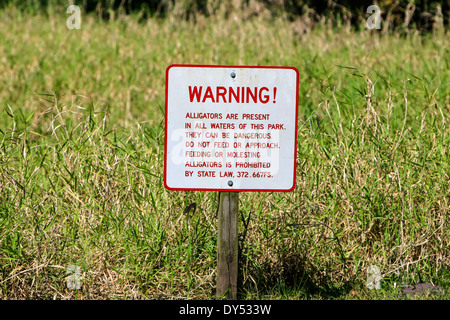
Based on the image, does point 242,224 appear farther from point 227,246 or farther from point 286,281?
point 227,246

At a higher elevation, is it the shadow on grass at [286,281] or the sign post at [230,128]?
the sign post at [230,128]

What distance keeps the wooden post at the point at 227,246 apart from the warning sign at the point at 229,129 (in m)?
0.10

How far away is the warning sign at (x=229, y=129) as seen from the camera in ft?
11.3

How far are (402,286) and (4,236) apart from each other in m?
2.41

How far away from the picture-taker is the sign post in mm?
3432

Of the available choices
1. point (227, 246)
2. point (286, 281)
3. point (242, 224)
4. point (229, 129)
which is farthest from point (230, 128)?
point (286, 281)

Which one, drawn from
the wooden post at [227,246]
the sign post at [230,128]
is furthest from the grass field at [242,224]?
the sign post at [230,128]

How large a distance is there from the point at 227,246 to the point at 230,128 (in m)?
0.66

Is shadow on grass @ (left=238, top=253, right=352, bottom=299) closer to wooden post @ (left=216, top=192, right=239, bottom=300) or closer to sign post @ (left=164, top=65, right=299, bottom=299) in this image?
wooden post @ (left=216, top=192, right=239, bottom=300)

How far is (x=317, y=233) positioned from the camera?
4.07m


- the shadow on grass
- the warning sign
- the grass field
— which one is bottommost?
the shadow on grass

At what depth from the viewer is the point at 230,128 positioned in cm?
343

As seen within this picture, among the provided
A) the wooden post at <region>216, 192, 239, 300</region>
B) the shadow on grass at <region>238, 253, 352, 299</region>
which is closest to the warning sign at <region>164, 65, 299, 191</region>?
the wooden post at <region>216, 192, 239, 300</region>

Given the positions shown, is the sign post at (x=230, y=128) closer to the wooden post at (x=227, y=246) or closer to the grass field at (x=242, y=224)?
the wooden post at (x=227, y=246)
